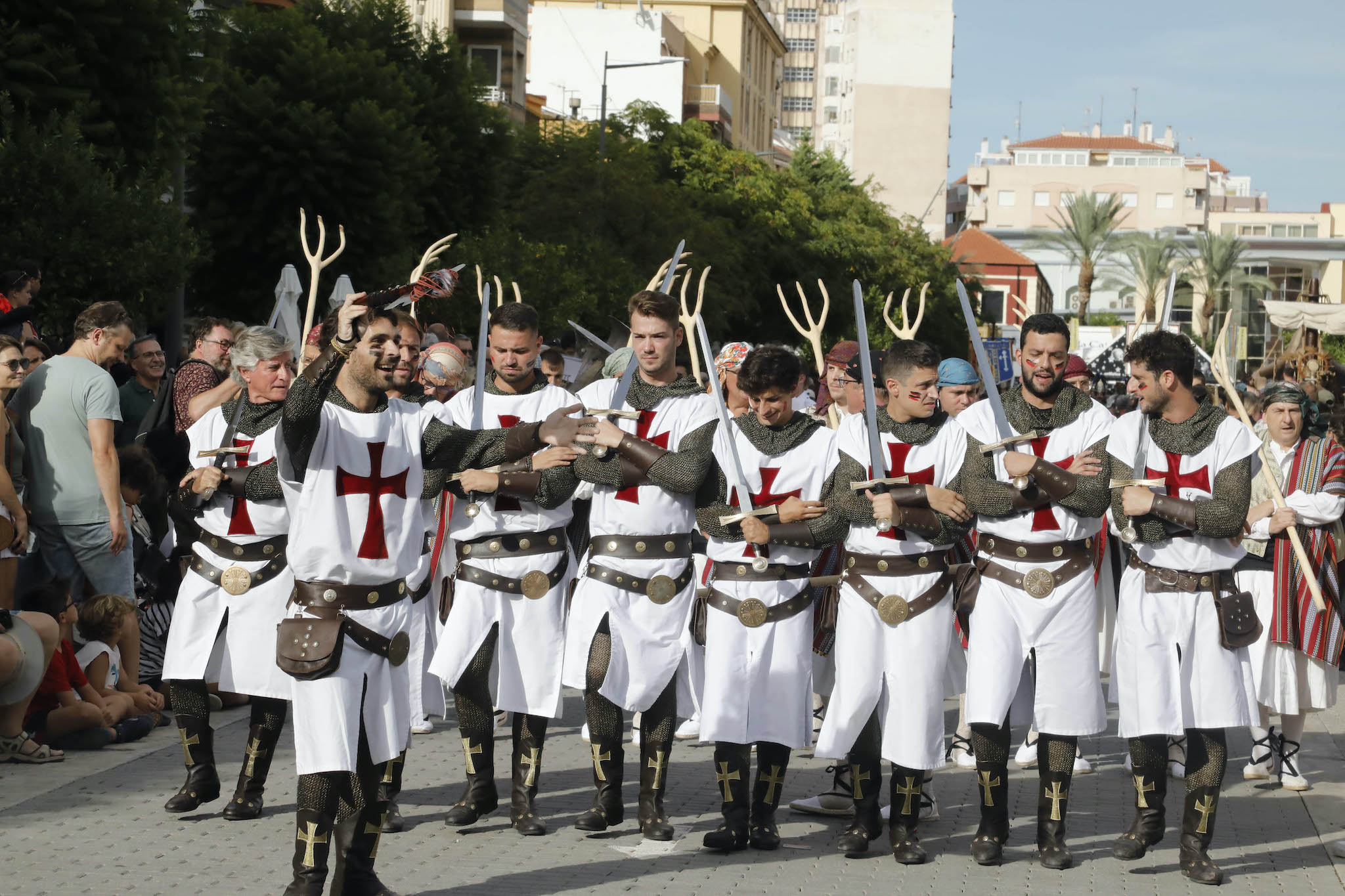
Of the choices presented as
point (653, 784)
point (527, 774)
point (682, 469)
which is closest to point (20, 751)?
point (527, 774)

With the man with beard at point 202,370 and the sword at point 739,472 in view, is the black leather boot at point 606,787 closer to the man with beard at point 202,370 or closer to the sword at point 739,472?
the sword at point 739,472

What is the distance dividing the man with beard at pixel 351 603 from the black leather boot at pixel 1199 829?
3029 mm

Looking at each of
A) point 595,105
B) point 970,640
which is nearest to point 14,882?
point 970,640

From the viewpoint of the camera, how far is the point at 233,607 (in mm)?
6977

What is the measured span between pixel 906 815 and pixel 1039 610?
3.11 feet

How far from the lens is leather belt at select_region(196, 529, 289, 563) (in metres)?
6.99

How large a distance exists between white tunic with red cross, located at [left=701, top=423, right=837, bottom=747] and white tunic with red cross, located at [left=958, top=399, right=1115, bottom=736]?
0.66 metres

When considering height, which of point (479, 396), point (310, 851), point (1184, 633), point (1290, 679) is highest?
point (479, 396)

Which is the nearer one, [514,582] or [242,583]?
[242,583]

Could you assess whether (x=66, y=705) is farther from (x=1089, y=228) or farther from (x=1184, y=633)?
(x=1089, y=228)

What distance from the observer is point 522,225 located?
33.3 metres

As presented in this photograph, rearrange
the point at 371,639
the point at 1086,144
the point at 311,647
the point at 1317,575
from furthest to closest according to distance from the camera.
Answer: the point at 1086,144 → the point at 1317,575 → the point at 371,639 → the point at 311,647

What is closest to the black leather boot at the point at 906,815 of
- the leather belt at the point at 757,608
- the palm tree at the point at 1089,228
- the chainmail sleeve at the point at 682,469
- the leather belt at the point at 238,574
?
the leather belt at the point at 757,608

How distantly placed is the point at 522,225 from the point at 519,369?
26466mm
